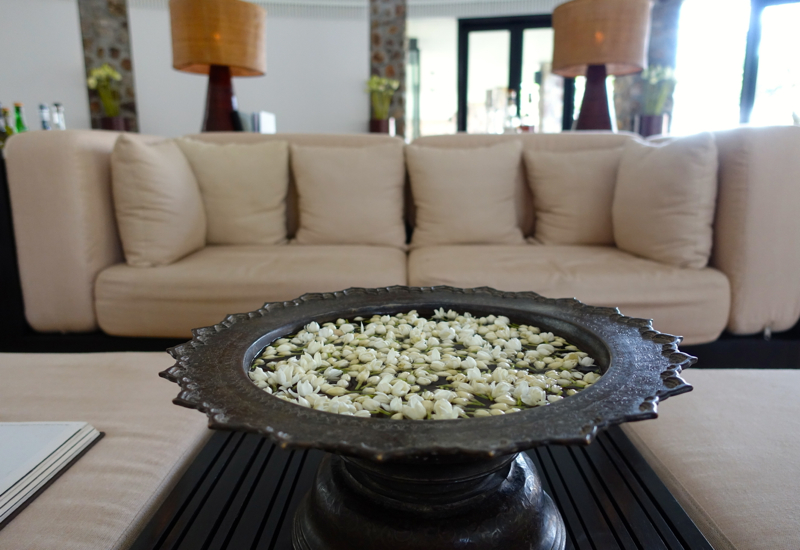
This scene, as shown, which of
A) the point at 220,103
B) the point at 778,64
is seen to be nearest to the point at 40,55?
the point at 220,103

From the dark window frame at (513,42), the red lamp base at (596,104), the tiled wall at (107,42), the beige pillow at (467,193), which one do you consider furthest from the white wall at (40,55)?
the red lamp base at (596,104)

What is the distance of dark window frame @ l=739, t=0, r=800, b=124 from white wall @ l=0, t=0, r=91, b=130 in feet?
20.8

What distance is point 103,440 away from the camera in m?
0.75

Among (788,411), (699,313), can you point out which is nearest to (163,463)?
(788,411)

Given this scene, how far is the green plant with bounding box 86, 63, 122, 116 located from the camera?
518 centimetres

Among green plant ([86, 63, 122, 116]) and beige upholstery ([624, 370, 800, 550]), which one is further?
green plant ([86, 63, 122, 116])

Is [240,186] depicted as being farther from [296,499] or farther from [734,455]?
[734,455]

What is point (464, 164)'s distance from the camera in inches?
80.7

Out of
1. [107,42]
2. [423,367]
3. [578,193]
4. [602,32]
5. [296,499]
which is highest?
[107,42]

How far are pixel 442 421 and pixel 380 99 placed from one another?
17.7ft

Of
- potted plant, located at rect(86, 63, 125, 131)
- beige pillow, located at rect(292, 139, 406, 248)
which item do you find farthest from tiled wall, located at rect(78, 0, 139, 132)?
beige pillow, located at rect(292, 139, 406, 248)

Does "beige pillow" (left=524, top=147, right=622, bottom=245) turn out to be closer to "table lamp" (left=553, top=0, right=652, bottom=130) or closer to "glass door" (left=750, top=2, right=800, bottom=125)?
"table lamp" (left=553, top=0, right=652, bottom=130)

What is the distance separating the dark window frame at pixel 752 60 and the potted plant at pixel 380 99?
10.6 feet

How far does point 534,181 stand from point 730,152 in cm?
69
